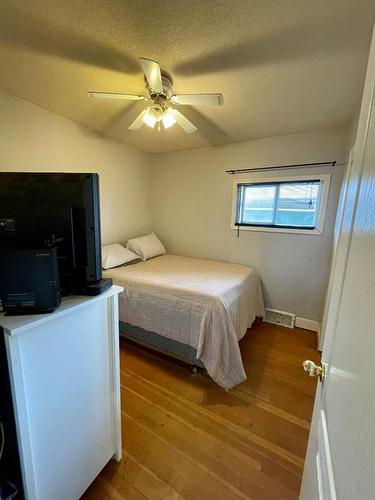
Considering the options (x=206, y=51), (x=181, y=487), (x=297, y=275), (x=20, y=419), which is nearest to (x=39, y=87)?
(x=206, y=51)

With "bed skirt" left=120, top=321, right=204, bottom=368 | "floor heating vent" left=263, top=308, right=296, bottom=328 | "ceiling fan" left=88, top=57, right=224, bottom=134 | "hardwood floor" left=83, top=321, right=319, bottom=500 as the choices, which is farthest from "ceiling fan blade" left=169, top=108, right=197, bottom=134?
"floor heating vent" left=263, top=308, right=296, bottom=328

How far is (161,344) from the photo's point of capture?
6.70 feet

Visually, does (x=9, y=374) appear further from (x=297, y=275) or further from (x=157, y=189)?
(x=157, y=189)

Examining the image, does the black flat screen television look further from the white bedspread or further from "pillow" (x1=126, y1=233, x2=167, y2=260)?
"pillow" (x1=126, y1=233, x2=167, y2=260)

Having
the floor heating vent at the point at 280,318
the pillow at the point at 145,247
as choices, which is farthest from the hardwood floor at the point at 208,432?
the pillow at the point at 145,247

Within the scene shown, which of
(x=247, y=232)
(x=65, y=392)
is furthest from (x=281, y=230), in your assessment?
(x=65, y=392)

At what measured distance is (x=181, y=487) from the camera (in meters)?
1.11

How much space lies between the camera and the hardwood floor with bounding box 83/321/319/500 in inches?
44.1

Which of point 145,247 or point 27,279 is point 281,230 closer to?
point 145,247

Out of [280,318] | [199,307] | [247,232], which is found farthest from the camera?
[247,232]

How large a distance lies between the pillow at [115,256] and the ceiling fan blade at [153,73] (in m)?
1.79

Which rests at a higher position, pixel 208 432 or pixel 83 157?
pixel 83 157

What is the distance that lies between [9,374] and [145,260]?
7.78 ft

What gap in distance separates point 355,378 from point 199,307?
4.62ft
